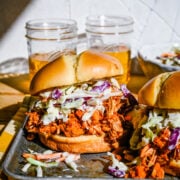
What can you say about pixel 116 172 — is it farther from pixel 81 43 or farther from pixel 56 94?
pixel 81 43

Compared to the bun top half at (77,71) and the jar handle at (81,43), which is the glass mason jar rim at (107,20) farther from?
the bun top half at (77,71)

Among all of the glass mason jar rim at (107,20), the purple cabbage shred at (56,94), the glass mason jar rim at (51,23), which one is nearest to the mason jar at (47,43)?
the glass mason jar rim at (51,23)

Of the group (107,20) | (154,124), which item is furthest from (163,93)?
(107,20)

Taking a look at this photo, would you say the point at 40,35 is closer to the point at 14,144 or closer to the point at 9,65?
the point at 9,65

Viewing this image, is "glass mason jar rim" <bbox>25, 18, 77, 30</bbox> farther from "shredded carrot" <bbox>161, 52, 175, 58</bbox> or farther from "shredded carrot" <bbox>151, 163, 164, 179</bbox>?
"shredded carrot" <bbox>151, 163, 164, 179</bbox>

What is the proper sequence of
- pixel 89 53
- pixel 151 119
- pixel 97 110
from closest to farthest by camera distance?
1. pixel 151 119
2. pixel 97 110
3. pixel 89 53

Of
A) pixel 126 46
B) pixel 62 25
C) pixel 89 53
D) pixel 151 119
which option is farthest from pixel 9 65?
pixel 151 119
